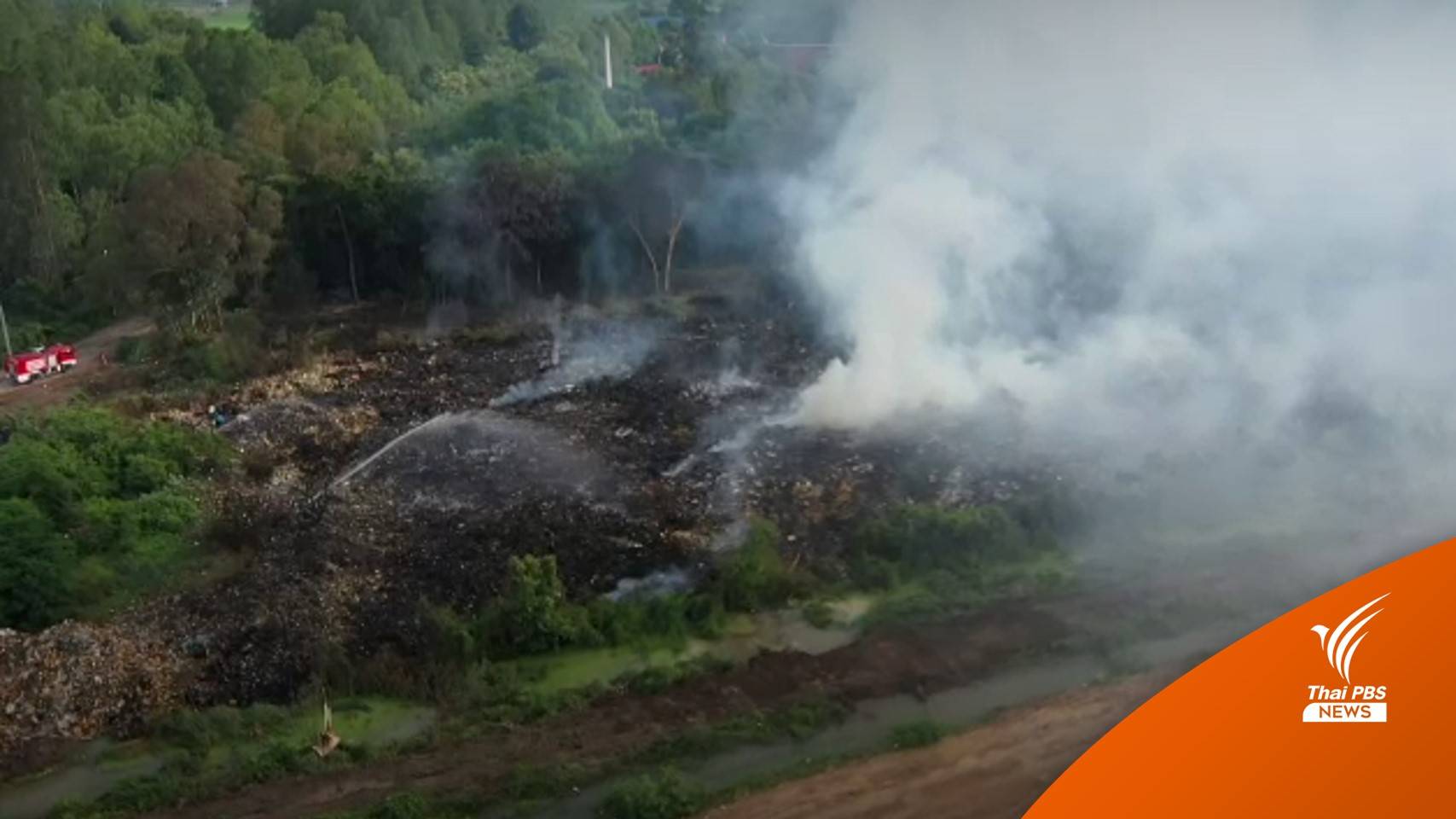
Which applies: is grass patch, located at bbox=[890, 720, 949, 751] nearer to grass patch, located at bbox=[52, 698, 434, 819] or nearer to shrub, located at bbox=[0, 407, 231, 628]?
grass patch, located at bbox=[52, 698, 434, 819]

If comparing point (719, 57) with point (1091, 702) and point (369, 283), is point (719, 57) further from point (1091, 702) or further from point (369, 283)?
point (1091, 702)

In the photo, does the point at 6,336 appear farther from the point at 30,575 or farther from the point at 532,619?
the point at 532,619

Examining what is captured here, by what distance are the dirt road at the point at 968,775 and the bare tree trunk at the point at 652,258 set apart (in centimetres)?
1240

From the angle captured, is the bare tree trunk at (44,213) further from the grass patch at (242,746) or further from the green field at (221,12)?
the green field at (221,12)

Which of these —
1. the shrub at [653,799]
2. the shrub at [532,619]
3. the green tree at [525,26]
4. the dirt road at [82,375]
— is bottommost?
the shrub at [653,799]

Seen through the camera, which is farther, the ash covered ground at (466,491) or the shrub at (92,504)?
the shrub at (92,504)

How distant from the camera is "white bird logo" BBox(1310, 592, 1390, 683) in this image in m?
4.96

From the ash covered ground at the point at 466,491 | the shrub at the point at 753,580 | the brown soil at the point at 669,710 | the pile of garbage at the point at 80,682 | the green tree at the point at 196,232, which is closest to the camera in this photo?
the brown soil at the point at 669,710

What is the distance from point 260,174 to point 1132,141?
14.1m

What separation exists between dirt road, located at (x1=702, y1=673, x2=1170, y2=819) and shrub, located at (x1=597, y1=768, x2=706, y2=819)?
203mm

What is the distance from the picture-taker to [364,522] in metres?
13.9

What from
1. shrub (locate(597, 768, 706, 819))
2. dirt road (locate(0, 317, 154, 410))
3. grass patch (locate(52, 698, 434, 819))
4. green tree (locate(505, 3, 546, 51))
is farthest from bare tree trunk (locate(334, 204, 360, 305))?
green tree (locate(505, 3, 546, 51))

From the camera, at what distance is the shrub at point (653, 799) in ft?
31.2

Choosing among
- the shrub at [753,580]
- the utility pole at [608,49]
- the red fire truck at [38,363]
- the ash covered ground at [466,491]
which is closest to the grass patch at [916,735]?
the shrub at [753,580]
